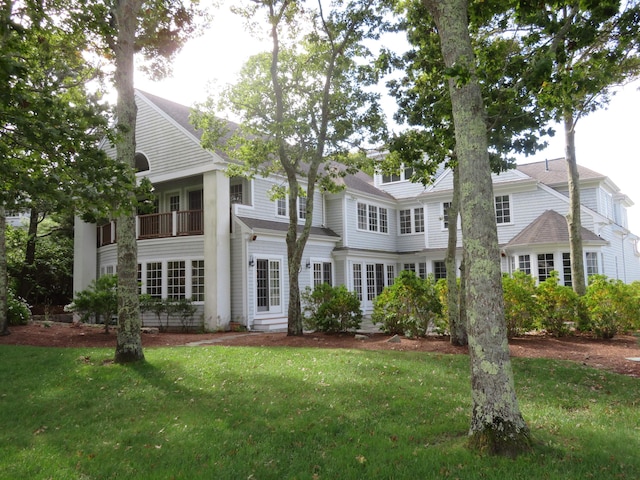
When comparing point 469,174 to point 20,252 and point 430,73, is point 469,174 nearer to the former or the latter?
point 430,73

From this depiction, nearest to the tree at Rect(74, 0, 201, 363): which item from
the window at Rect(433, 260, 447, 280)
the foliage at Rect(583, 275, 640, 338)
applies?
the foliage at Rect(583, 275, 640, 338)

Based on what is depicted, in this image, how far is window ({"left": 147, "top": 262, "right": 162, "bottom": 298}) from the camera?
18266 millimetres

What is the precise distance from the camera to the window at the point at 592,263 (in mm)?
19359

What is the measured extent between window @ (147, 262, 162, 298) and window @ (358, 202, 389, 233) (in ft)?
30.3

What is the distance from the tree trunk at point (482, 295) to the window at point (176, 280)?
47.6 ft

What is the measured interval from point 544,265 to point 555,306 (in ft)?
24.3

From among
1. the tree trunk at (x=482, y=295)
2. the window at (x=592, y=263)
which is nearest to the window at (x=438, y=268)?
the window at (x=592, y=263)

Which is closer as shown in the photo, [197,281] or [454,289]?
[454,289]

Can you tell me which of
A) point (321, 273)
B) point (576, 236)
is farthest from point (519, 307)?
point (321, 273)

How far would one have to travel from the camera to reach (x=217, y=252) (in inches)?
659

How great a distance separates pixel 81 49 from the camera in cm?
1394

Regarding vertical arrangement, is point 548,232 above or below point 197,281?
above

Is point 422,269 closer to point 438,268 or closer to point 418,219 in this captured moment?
point 438,268

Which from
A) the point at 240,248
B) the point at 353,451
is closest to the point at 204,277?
the point at 240,248
